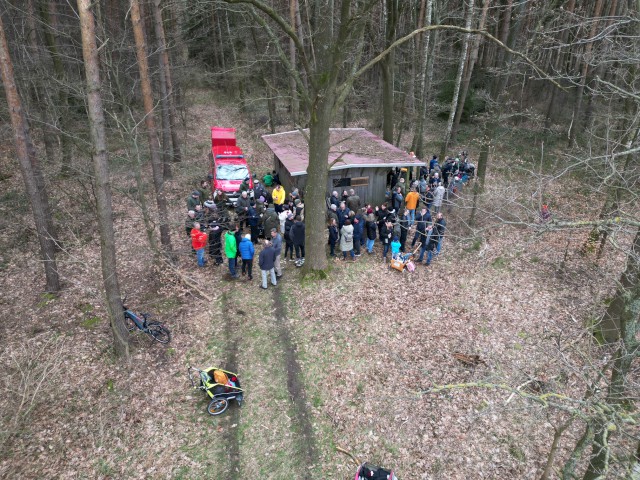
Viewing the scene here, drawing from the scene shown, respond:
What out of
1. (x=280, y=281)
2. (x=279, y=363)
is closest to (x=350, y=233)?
(x=280, y=281)

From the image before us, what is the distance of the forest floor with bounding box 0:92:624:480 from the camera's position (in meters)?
7.46

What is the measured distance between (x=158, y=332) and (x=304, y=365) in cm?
382

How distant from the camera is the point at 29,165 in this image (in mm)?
10562

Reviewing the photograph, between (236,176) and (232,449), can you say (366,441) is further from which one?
(236,176)

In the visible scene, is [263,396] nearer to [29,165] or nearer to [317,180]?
[317,180]

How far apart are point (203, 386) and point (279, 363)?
193 cm

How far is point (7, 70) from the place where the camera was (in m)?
9.60

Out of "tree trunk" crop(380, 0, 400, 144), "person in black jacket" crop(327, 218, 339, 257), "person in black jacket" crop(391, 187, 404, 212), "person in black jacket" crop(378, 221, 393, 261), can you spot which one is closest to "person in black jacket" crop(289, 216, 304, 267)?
"person in black jacket" crop(327, 218, 339, 257)

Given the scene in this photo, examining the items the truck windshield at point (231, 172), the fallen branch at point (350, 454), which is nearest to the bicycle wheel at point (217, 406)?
the fallen branch at point (350, 454)

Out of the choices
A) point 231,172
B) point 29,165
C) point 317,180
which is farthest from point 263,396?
point 231,172

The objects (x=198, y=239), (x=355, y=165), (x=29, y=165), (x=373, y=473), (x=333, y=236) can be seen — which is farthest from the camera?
(x=355, y=165)

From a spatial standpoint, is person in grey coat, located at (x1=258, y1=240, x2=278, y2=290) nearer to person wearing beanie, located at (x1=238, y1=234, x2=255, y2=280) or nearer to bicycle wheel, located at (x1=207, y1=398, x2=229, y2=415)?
→ person wearing beanie, located at (x1=238, y1=234, x2=255, y2=280)

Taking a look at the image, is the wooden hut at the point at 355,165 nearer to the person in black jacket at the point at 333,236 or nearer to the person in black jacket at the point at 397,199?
the person in black jacket at the point at 397,199

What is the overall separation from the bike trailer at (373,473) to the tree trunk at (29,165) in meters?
9.28
